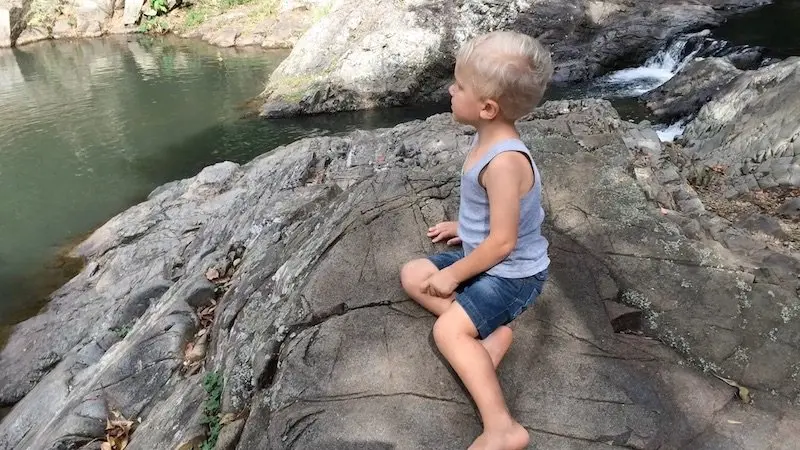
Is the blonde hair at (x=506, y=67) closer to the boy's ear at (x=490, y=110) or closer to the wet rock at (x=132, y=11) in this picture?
the boy's ear at (x=490, y=110)

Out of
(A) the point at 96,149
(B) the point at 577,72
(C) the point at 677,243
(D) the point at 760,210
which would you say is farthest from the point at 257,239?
(B) the point at 577,72

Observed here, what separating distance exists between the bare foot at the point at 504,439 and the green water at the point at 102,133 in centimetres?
814

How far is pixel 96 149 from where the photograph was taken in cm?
1458

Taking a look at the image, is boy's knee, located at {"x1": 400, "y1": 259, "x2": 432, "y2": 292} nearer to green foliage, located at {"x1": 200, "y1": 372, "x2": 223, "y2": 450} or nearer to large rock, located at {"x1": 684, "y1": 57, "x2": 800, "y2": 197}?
green foliage, located at {"x1": 200, "y1": 372, "x2": 223, "y2": 450}

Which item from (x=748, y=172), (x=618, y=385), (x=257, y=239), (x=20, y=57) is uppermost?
(x=618, y=385)

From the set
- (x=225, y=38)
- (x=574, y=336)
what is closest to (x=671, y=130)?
(x=574, y=336)

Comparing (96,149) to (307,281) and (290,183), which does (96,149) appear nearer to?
(290,183)

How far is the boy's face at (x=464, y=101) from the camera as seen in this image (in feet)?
8.23

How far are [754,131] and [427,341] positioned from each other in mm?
7396

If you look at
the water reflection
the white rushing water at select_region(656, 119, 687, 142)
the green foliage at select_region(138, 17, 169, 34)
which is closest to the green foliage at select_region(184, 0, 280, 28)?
the green foliage at select_region(138, 17, 169, 34)

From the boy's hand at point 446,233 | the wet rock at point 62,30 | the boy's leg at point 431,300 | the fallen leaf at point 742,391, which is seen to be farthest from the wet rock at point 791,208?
the wet rock at point 62,30

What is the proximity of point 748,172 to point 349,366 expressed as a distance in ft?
22.0

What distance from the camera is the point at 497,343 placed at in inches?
110

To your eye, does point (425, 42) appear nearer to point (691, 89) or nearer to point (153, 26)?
point (691, 89)
